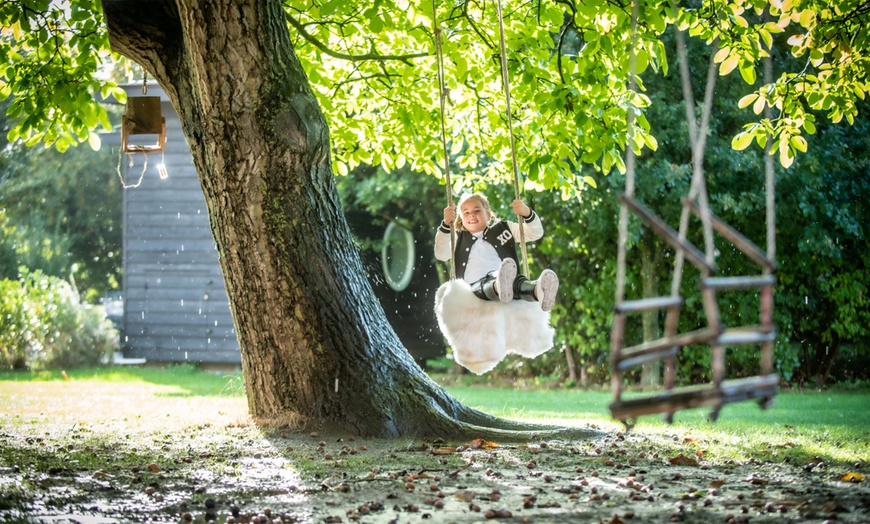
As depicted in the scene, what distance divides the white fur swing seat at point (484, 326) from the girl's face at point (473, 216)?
0.48 meters

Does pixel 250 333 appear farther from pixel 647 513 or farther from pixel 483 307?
pixel 647 513

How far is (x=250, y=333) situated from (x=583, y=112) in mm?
2277

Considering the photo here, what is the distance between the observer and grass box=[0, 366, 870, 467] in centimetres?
602

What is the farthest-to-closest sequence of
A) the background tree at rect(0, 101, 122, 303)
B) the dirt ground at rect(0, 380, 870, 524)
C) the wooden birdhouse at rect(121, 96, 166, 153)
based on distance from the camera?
the background tree at rect(0, 101, 122, 303) < the wooden birdhouse at rect(121, 96, 166, 153) < the dirt ground at rect(0, 380, 870, 524)

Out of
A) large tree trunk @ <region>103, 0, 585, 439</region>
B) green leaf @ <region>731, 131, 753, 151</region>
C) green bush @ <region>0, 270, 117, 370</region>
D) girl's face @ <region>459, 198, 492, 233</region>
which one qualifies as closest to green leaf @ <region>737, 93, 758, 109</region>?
green leaf @ <region>731, 131, 753, 151</region>

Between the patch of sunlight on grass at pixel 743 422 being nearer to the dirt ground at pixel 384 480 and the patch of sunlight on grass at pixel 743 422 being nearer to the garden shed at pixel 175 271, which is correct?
the dirt ground at pixel 384 480

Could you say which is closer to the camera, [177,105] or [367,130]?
[177,105]

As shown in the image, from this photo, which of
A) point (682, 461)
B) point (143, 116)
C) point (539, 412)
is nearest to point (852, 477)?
point (682, 461)

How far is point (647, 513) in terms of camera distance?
385 centimetres

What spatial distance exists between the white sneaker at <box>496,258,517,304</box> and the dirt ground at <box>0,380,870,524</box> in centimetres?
85

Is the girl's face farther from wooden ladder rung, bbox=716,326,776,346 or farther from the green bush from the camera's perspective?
the green bush

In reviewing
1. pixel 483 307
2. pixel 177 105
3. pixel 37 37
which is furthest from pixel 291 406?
pixel 37 37

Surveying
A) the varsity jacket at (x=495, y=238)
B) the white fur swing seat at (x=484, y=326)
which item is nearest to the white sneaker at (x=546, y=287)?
the white fur swing seat at (x=484, y=326)

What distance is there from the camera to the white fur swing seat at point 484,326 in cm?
525
